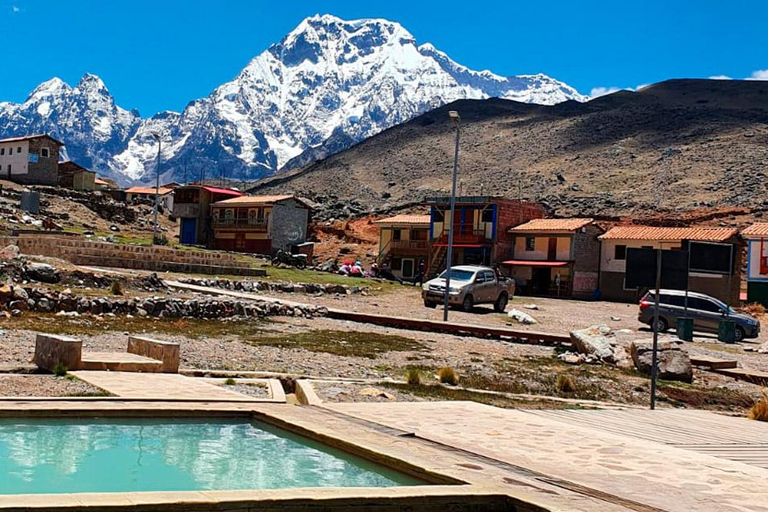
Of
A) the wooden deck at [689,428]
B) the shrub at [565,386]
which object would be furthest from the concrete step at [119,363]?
the shrub at [565,386]

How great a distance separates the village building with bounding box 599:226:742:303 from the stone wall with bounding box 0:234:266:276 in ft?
82.0

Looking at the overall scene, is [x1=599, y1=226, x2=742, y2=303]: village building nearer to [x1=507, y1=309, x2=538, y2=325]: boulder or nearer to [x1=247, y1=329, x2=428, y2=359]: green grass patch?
[x1=507, y1=309, x2=538, y2=325]: boulder

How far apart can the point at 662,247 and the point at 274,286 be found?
99.3ft

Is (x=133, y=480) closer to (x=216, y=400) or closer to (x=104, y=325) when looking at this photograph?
(x=216, y=400)

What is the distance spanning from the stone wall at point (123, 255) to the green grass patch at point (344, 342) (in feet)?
58.6

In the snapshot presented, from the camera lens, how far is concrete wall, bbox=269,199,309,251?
76875 mm

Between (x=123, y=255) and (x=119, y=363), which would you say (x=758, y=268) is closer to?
(x=123, y=255)

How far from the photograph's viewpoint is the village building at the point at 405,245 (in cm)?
6875

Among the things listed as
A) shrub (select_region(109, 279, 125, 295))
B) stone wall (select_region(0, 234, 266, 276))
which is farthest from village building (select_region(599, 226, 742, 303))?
shrub (select_region(109, 279, 125, 295))

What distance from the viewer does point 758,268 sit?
5219cm

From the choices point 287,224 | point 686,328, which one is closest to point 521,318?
point 686,328

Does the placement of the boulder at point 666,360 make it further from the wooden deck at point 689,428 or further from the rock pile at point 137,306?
the rock pile at point 137,306

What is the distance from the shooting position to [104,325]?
22.7m

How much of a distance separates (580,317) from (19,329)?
27417mm
